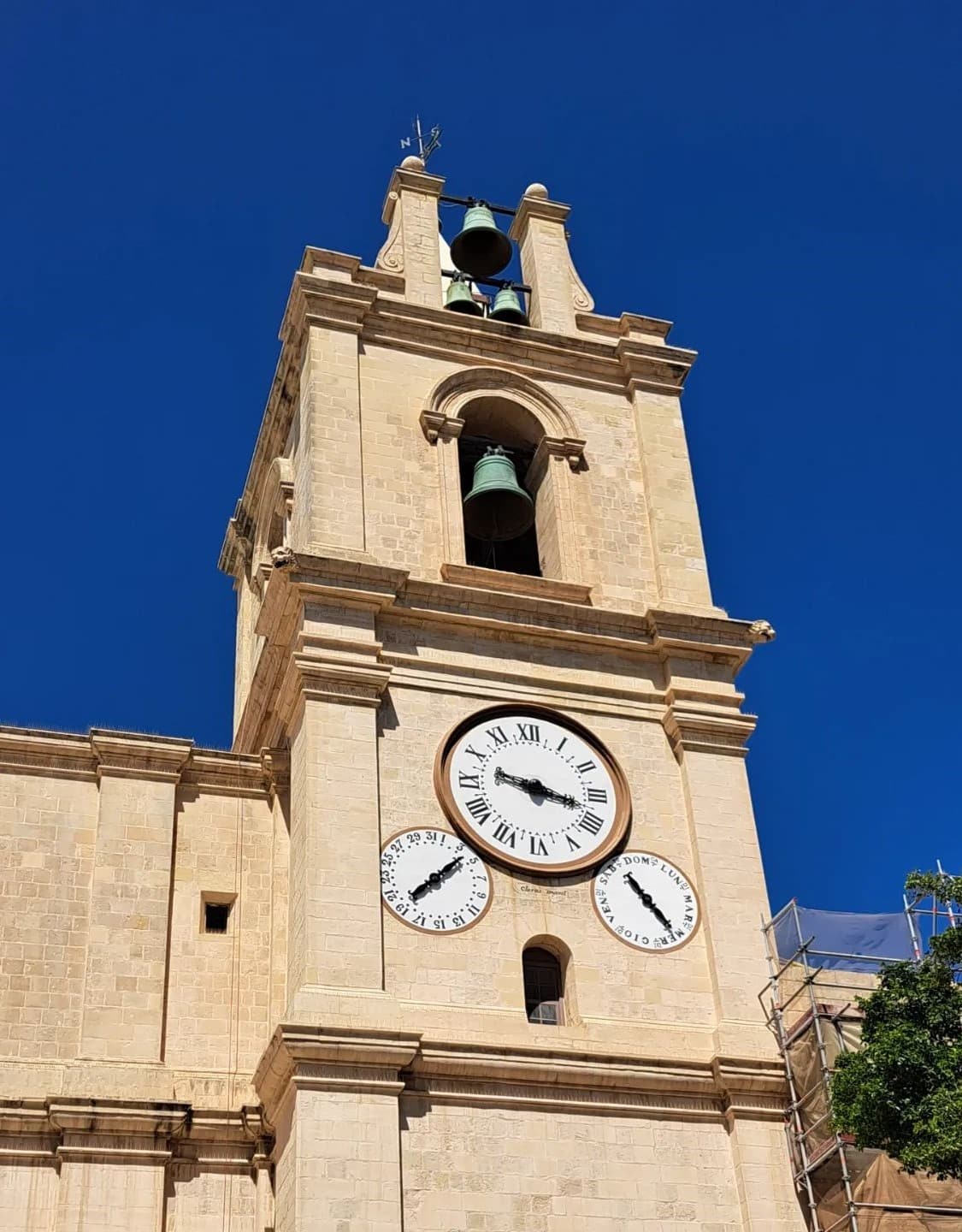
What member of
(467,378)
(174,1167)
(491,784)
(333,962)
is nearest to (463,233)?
(467,378)

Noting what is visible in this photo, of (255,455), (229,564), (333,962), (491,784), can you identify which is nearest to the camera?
(333,962)

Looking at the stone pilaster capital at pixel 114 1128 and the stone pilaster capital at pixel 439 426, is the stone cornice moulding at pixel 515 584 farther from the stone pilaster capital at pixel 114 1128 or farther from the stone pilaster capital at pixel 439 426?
the stone pilaster capital at pixel 114 1128

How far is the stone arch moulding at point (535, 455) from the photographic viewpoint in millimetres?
27578

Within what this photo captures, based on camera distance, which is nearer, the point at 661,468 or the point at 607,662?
the point at 607,662

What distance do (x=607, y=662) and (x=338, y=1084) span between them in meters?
8.34

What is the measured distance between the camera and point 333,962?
21.7 meters

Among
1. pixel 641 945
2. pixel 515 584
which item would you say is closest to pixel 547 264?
pixel 515 584

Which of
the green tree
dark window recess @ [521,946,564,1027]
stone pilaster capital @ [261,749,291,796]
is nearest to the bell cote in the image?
stone pilaster capital @ [261,749,291,796]

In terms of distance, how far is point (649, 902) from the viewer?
24.2m

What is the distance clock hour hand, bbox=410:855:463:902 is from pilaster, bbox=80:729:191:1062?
11.8 feet

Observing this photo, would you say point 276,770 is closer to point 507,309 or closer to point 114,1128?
point 114,1128

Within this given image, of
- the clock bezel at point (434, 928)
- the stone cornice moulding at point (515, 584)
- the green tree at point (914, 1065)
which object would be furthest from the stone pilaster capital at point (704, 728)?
the green tree at point (914, 1065)

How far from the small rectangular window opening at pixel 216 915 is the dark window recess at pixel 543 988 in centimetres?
434

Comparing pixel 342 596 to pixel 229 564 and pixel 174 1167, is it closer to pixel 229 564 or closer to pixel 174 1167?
pixel 174 1167
